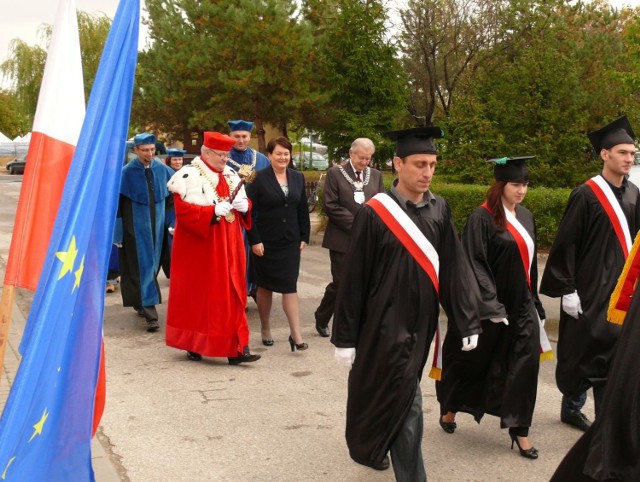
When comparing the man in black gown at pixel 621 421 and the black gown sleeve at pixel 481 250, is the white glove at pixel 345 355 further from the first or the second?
the man in black gown at pixel 621 421

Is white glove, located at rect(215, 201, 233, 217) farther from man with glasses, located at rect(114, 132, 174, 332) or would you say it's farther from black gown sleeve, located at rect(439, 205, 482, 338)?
black gown sleeve, located at rect(439, 205, 482, 338)

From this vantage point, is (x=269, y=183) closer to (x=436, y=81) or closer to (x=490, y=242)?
(x=490, y=242)

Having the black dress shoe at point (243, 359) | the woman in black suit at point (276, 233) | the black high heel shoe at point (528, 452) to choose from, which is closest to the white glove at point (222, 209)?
the woman in black suit at point (276, 233)

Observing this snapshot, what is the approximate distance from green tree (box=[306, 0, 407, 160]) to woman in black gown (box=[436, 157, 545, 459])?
14.1 meters

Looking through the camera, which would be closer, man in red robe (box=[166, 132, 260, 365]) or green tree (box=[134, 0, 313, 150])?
man in red robe (box=[166, 132, 260, 365])

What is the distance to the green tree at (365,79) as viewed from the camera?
65.9ft

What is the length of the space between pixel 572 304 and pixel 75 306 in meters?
3.52

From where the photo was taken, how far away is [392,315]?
4.39m

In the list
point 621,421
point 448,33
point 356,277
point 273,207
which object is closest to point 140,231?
point 273,207

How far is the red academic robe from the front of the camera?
7.33 metres

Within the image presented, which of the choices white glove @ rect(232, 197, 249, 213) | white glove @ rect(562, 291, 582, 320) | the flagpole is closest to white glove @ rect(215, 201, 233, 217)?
white glove @ rect(232, 197, 249, 213)

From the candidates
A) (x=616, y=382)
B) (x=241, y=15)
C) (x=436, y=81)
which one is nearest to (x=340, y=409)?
(x=616, y=382)

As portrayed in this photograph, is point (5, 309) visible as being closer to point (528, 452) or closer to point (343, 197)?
point (528, 452)

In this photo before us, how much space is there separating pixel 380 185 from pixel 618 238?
308cm
